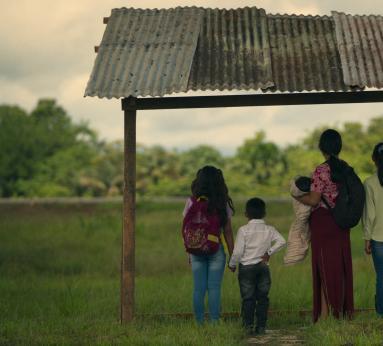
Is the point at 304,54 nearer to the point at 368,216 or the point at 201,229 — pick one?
the point at 368,216

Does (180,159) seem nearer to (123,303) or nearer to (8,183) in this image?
(8,183)

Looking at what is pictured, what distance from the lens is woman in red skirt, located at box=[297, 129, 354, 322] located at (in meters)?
9.35

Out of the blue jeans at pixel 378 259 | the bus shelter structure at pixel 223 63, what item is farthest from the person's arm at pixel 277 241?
the bus shelter structure at pixel 223 63

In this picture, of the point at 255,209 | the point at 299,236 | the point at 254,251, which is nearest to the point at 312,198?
the point at 299,236

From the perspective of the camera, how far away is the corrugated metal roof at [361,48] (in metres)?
9.91

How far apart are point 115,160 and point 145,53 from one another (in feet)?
132

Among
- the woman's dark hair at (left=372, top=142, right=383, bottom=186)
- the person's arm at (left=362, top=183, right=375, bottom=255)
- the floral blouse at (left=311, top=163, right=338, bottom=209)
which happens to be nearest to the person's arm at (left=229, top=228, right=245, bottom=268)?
the floral blouse at (left=311, top=163, right=338, bottom=209)

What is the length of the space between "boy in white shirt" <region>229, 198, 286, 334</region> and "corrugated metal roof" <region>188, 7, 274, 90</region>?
1370 millimetres

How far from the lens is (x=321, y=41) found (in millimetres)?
10625

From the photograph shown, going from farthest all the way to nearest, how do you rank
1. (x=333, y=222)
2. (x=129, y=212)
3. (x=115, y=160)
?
(x=115, y=160) → (x=129, y=212) → (x=333, y=222)

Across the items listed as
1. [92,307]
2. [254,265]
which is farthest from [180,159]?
[254,265]

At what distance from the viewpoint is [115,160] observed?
50.4 metres

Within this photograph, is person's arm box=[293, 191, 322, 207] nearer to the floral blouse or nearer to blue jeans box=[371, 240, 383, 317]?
the floral blouse

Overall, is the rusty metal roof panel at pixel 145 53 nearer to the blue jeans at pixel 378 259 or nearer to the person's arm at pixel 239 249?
the person's arm at pixel 239 249
